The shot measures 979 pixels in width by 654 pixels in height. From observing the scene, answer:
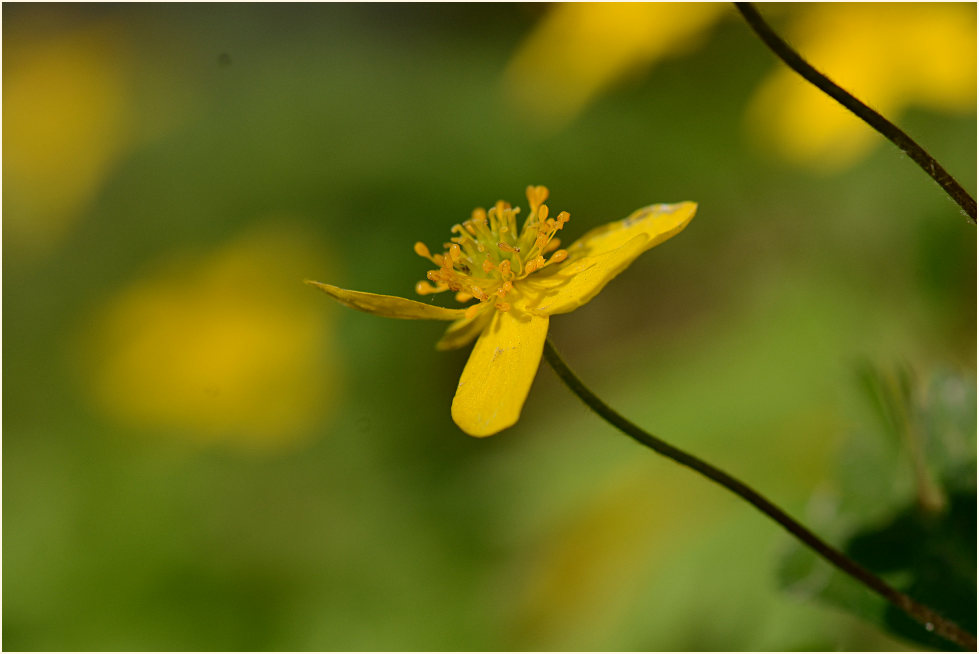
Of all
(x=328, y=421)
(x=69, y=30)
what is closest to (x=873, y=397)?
(x=328, y=421)

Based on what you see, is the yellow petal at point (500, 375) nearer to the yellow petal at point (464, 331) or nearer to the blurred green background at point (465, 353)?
the yellow petal at point (464, 331)

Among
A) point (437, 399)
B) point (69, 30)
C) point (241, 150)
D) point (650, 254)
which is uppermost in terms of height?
point (69, 30)

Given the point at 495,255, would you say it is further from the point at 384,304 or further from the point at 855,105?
the point at 855,105

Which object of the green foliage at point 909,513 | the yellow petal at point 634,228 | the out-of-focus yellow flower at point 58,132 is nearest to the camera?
the yellow petal at point 634,228

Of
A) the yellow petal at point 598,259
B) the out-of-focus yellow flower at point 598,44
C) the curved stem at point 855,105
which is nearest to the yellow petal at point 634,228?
the yellow petal at point 598,259

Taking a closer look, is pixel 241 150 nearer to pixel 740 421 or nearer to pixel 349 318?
pixel 349 318

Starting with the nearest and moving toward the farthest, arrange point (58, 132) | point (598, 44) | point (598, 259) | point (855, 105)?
1. point (855, 105)
2. point (598, 259)
3. point (598, 44)
4. point (58, 132)

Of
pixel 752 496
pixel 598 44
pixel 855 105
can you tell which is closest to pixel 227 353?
pixel 598 44
